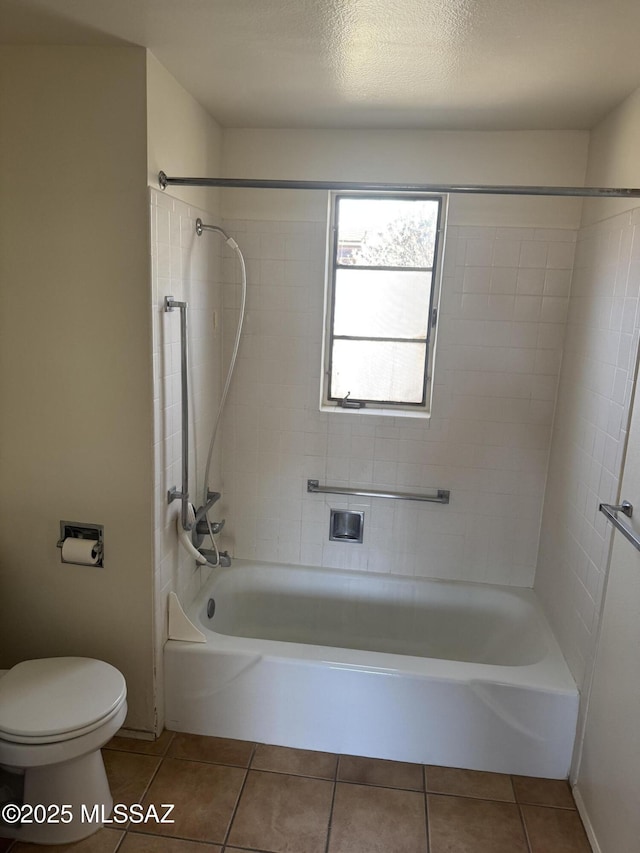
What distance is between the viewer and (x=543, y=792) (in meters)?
2.06

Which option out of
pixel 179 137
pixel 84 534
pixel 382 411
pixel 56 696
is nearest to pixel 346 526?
pixel 382 411

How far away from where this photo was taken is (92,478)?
208cm

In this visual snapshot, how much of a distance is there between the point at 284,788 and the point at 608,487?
151 cm

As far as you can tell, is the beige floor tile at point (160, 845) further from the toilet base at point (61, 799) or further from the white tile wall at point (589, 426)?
the white tile wall at point (589, 426)

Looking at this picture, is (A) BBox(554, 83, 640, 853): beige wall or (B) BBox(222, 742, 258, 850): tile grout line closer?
(A) BBox(554, 83, 640, 853): beige wall

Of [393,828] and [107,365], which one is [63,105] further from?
[393,828]

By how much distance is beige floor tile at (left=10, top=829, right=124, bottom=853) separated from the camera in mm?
1758

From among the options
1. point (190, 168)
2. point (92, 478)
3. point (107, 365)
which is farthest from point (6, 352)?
point (190, 168)

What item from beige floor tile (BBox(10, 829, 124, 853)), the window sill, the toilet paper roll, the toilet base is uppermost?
the window sill

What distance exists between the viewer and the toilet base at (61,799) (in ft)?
5.81

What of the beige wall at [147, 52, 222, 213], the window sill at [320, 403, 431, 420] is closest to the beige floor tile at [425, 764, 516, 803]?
the window sill at [320, 403, 431, 420]

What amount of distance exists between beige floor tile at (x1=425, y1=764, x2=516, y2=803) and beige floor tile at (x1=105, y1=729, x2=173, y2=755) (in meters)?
0.98

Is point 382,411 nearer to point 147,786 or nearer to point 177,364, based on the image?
point 177,364

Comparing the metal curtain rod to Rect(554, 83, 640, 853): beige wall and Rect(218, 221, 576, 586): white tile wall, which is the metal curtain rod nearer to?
Rect(554, 83, 640, 853): beige wall
